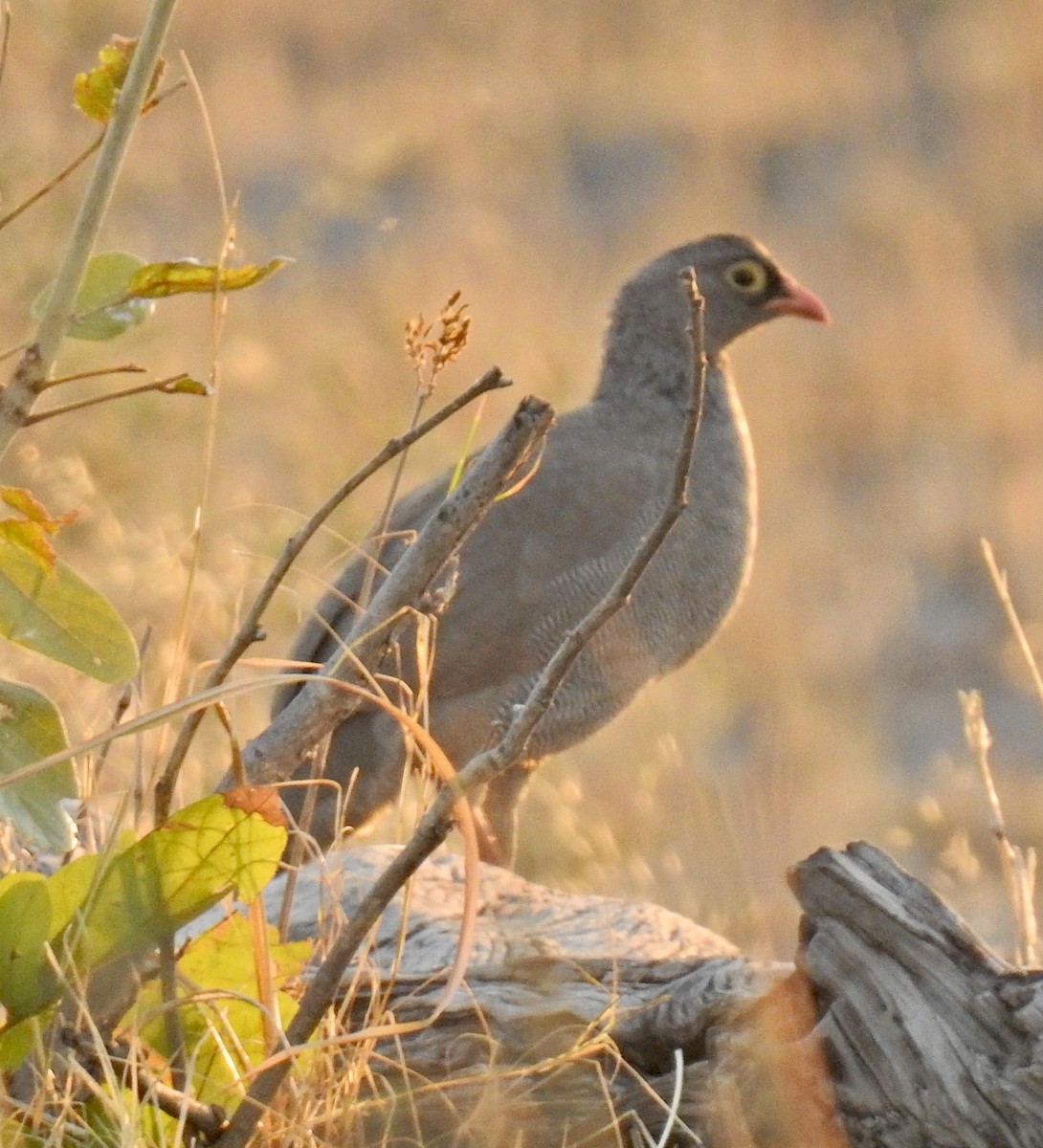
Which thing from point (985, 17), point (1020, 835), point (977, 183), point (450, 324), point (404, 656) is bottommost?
point (1020, 835)

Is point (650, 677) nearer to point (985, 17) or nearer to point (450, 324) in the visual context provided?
point (450, 324)

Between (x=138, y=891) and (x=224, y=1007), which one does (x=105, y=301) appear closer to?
(x=138, y=891)

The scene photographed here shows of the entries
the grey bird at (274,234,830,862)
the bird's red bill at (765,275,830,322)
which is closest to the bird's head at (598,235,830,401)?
the bird's red bill at (765,275,830,322)

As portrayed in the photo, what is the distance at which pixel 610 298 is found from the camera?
8.19 m

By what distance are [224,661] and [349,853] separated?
4.22 ft

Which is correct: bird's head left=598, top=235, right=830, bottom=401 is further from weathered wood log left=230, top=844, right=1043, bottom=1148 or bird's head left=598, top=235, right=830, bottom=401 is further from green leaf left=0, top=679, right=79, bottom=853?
green leaf left=0, top=679, right=79, bottom=853

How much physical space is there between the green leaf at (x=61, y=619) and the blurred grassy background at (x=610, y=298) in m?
0.98

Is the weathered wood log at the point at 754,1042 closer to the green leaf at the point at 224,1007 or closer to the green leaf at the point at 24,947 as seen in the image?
the green leaf at the point at 224,1007

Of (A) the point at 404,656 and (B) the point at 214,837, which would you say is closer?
(B) the point at 214,837

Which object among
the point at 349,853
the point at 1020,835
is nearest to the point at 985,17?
the point at 1020,835

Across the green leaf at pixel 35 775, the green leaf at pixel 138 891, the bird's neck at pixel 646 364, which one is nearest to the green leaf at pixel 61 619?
the green leaf at pixel 35 775

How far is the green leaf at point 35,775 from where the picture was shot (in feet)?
5.46

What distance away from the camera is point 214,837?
173 centimetres

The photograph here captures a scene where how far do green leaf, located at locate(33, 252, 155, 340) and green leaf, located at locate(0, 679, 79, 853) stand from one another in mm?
307
